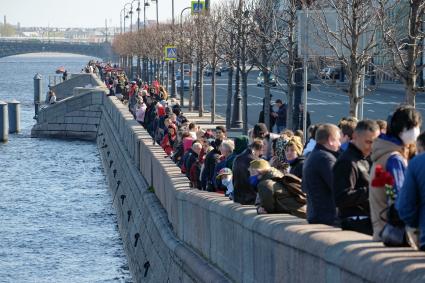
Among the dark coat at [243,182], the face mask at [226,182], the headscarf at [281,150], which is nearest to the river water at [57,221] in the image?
the face mask at [226,182]

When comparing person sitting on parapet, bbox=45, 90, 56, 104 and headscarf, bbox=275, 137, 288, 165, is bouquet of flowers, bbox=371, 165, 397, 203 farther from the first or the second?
person sitting on parapet, bbox=45, 90, 56, 104

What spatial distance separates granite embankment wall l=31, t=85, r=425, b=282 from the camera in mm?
7605

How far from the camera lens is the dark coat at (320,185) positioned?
929 centimetres

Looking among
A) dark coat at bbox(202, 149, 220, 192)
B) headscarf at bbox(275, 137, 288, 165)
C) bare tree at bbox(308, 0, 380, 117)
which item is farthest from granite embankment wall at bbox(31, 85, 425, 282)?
bare tree at bbox(308, 0, 380, 117)

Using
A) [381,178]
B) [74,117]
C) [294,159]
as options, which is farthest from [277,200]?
[74,117]

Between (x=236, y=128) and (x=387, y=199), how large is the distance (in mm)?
35007

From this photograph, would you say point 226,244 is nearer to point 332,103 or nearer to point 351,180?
point 351,180

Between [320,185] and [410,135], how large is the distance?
1473 mm

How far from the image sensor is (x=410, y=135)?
7980 mm

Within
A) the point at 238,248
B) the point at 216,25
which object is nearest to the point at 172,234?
the point at 238,248

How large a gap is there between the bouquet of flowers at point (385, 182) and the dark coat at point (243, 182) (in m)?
4.52

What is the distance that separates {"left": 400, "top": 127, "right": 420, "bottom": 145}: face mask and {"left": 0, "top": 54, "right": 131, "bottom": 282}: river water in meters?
16.6

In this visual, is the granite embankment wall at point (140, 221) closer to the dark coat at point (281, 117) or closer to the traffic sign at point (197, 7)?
the dark coat at point (281, 117)

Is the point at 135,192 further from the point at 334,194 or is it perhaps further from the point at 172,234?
the point at 334,194
